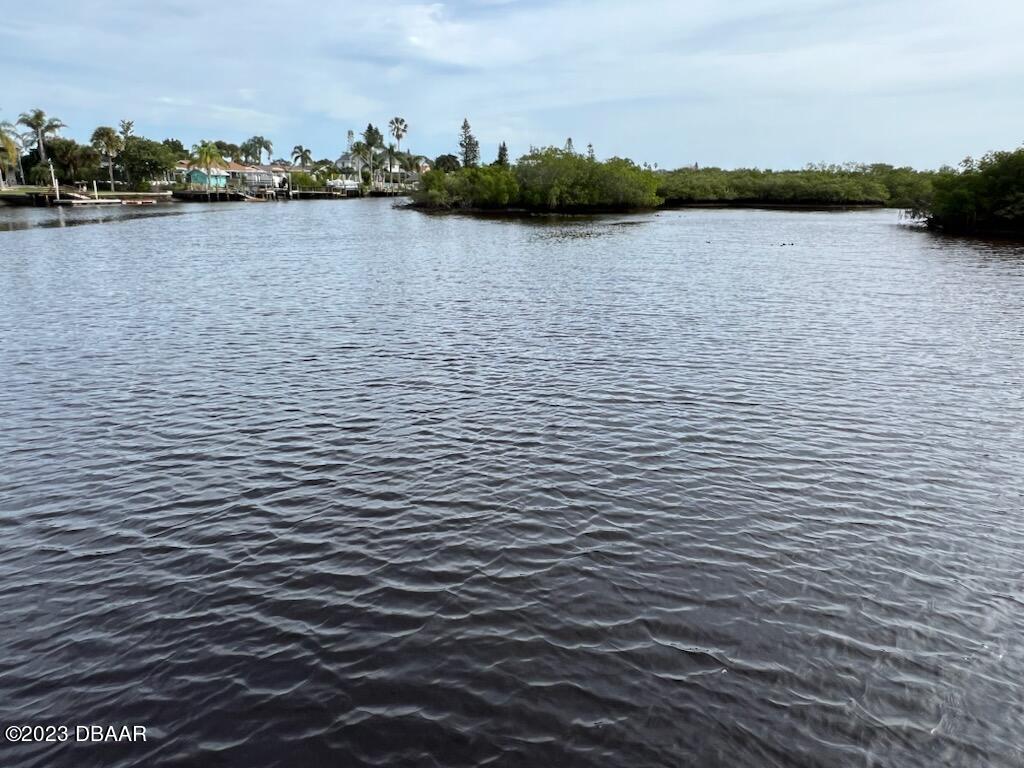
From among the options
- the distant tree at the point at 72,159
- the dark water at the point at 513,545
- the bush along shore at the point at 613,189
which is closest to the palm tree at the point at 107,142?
the distant tree at the point at 72,159

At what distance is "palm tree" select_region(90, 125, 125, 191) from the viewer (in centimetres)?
17012

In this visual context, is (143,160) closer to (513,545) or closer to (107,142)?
(107,142)

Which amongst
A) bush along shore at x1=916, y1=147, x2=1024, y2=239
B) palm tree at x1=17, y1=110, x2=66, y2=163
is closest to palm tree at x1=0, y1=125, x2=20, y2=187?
palm tree at x1=17, y1=110, x2=66, y2=163

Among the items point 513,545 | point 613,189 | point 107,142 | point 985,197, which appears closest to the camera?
point 513,545

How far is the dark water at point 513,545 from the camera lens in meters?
9.09

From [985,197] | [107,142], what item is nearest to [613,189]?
[985,197]

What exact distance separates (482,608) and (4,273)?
5580cm

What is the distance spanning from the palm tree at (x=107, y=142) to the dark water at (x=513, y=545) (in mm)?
172626

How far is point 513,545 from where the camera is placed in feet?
44.3

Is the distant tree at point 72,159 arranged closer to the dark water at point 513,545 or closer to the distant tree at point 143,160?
the distant tree at point 143,160

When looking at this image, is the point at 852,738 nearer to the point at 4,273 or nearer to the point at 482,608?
the point at 482,608

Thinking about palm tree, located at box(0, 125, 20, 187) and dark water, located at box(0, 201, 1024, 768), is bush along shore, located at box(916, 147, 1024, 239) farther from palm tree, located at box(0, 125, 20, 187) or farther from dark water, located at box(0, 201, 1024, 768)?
palm tree, located at box(0, 125, 20, 187)

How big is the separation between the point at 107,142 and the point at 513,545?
203156 mm

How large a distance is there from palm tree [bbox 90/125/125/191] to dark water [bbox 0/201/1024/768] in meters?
173
